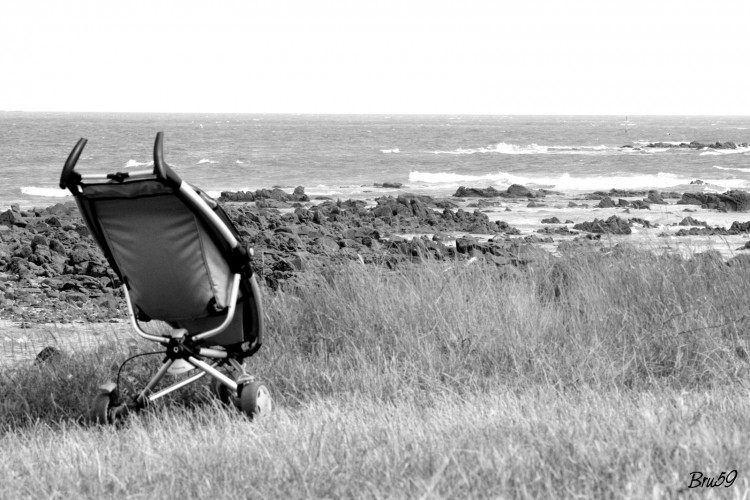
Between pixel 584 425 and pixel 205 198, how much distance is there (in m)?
2.25

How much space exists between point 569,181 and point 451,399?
33.2m

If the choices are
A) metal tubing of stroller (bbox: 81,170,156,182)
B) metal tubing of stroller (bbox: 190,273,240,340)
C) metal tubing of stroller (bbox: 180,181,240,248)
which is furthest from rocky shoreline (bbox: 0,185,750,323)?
metal tubing of stroller (bbox: 81,170,156,182)

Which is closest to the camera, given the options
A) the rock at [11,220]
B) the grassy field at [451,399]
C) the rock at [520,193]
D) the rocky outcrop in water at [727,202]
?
the grassy field at [451,399]

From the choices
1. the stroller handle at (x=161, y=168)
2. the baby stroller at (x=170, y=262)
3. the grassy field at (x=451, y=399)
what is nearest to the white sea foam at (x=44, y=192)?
the grassy field at (x=451, y=399)

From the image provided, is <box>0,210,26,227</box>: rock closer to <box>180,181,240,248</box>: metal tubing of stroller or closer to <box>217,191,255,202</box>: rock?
<box>217,191,255,202</box>: rock

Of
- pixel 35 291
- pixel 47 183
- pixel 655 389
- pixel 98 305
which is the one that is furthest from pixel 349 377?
pixel 47 183

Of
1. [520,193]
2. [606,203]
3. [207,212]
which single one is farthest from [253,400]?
[520,193]

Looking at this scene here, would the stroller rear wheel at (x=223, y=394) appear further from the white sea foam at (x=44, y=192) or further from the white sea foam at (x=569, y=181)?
the white sea foam at (x=569, y=181)

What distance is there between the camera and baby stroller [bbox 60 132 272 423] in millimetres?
4727

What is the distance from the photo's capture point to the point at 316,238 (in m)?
16.0

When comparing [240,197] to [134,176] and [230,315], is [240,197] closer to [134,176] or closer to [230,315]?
[230,315]

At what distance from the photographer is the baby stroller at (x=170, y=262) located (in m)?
4.73

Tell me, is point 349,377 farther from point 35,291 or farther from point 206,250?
point 35,291
